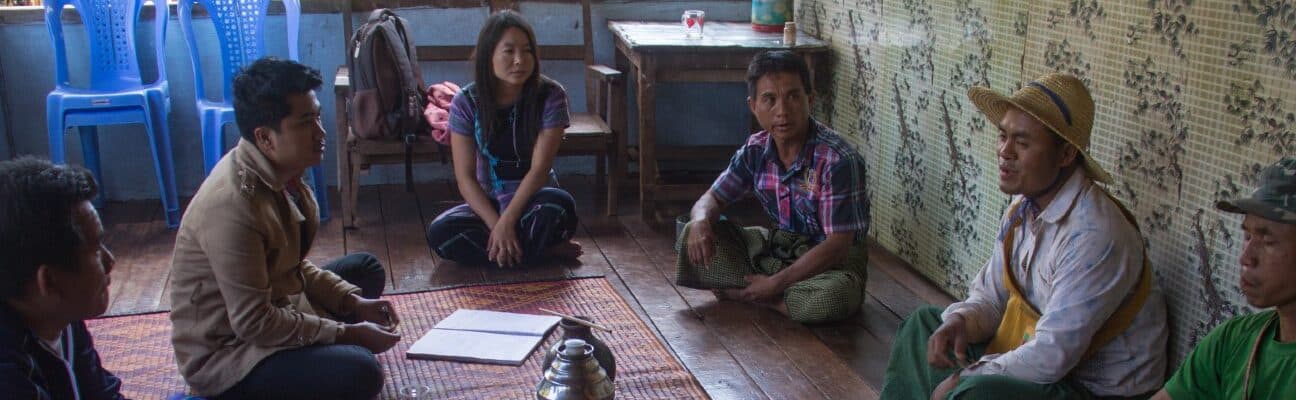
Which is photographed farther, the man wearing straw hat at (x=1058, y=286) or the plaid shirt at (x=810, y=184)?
the plaid shirt at (x=810, y=184)

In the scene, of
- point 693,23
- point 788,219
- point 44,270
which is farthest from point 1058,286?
point 693,23

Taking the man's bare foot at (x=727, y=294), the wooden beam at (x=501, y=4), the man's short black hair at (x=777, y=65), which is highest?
the wooden beam at (x=501, y=4)

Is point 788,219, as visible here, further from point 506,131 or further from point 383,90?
point 383,90

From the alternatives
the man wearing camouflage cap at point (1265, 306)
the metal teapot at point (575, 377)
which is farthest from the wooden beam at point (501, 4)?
the man wearing camouflage cap at point (1265, 306)

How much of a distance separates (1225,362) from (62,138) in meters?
3.73

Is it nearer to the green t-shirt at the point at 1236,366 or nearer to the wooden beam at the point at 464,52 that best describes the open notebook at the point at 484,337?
the green t-shirt at the point at 1236,366

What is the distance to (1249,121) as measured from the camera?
2.08 metres

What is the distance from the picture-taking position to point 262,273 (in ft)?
7.13

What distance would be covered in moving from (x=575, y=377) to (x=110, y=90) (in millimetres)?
3061

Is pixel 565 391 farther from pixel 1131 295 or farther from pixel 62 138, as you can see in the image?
pixel 62 138

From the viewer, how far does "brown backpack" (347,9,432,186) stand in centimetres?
388

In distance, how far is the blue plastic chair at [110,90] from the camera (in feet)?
12.9

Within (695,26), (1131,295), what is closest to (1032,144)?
(1131,295)

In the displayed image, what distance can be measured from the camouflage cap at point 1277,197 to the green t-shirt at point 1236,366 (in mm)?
185
